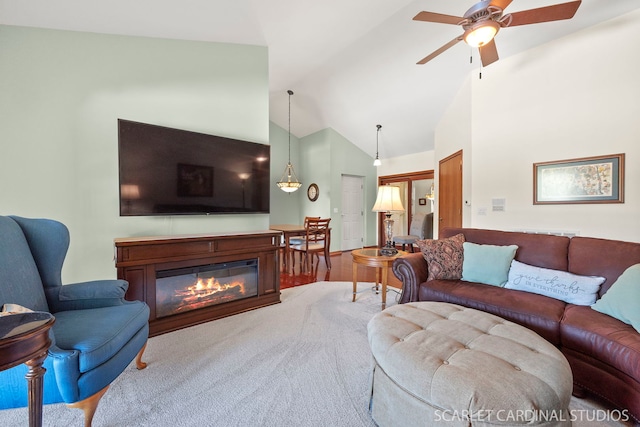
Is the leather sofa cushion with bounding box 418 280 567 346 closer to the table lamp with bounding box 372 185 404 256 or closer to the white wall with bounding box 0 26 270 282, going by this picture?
the table lamp with bounding box 372 185 404 256

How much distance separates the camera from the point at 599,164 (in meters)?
2.68

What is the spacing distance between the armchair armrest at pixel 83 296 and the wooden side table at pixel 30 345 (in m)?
0.75

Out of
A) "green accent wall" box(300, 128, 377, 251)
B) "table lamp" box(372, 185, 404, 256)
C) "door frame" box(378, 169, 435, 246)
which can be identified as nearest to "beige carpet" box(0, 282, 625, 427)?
"table lamp" box(372, 185, 404, 256)

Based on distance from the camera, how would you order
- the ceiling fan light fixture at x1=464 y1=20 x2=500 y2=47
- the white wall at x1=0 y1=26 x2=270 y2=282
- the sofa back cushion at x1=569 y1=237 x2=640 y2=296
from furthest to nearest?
1. the white wall at x1=0 y1=26 x2=270 y2=282
2. the ceiling fan light fixture at x1=464 y1=20 x2=500 y2=47
3. the sofa back cushion at x1=569 y1=237 x2=640 y2=296

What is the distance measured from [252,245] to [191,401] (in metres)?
1.54

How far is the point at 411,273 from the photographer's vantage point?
7.88 feet

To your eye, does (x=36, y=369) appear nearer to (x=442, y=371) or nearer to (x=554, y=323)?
(x=442, y=371)

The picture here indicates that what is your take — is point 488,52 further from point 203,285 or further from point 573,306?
point 203,285

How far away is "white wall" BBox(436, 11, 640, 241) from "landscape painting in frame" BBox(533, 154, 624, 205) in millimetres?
60

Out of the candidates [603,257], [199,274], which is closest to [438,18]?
[603,257]

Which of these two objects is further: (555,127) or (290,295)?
(290,295)

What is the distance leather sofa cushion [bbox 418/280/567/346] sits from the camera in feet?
5.40

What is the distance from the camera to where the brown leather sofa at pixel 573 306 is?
1323mm

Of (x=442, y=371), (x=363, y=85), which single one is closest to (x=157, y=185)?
(x=442, y=371)
